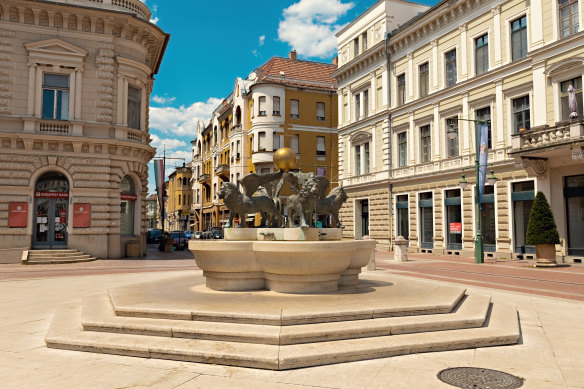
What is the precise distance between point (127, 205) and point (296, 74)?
29393 mm

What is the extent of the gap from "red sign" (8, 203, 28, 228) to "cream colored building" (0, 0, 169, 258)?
4 centimetres

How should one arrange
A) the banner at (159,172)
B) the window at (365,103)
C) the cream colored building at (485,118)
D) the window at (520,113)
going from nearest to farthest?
the cream colored building at (485,118)
the window at (520,113)
the banner at (159,172)
the window at (365,103)

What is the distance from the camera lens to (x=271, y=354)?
5.60 meters

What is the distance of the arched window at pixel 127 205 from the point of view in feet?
86.7

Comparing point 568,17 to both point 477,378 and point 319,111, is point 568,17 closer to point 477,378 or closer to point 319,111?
point 477,378

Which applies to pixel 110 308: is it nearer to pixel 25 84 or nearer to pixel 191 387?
pixel 191 387

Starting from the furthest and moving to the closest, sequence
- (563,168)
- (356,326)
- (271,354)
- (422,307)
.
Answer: (563,168) → (422,307) → (356,326) → (271,354)

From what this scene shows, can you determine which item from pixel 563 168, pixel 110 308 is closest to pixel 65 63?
pixel 110 308

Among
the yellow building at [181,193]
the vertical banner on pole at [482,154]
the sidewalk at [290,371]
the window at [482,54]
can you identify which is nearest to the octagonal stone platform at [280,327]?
the sidewalk at [290,371]

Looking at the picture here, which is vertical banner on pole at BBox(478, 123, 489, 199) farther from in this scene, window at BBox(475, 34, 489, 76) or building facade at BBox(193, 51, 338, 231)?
building facade at BBox(193, 51, 338, 231)

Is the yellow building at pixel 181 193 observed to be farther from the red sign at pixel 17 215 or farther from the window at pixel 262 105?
the red sign at pixel 17 215

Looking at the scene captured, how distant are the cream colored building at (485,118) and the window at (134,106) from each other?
18.1 m

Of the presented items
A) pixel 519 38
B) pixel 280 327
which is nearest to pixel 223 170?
pixel 519 38

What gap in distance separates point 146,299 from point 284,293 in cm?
261
